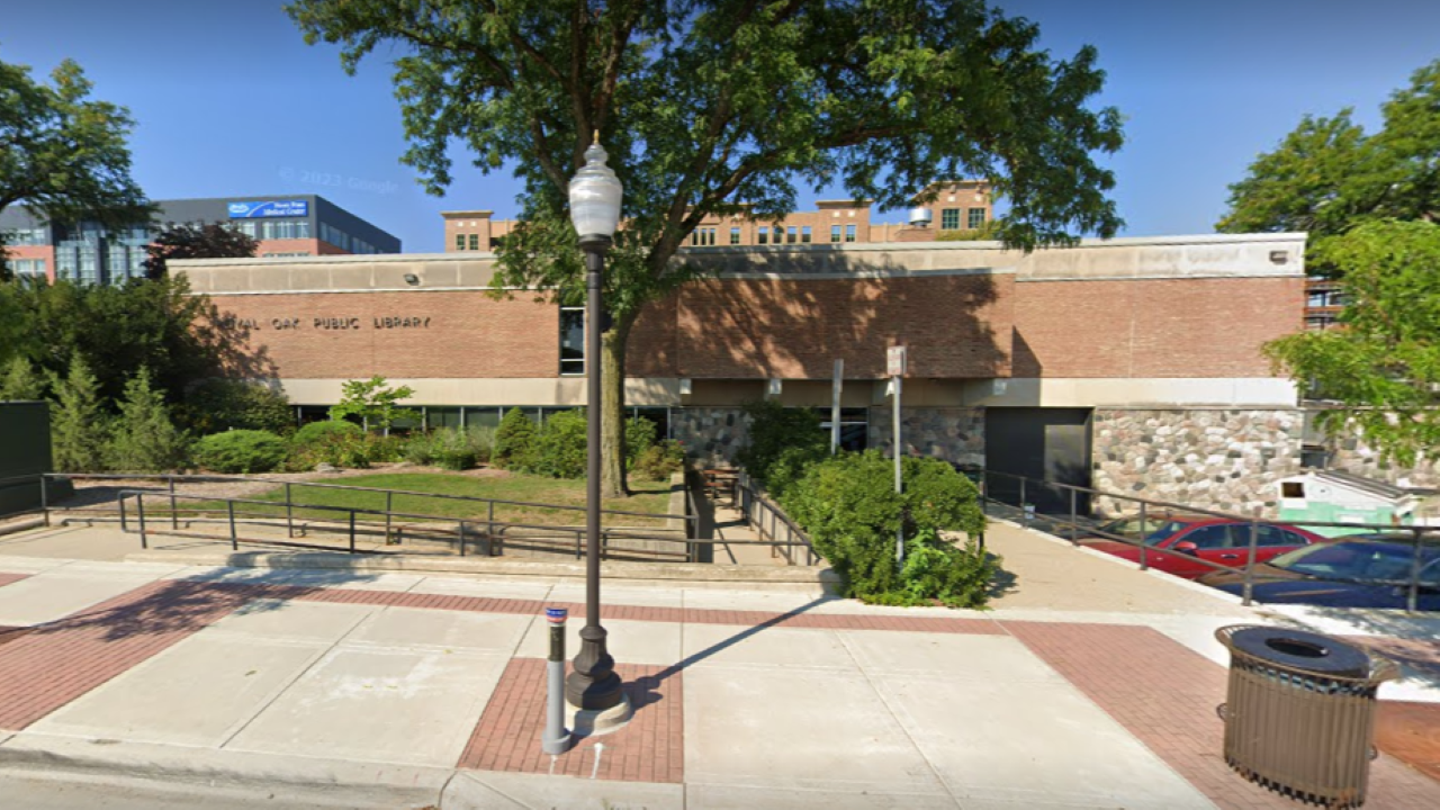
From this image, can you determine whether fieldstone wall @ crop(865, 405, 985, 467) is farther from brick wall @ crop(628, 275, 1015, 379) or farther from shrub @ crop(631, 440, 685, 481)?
shrub @ crop(631, 440, 685, 481)

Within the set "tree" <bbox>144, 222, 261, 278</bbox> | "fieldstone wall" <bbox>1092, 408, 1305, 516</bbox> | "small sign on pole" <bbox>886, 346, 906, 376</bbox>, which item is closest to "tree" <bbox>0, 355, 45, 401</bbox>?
"tree" <bbox>144, 222, 261, 278</bbox>

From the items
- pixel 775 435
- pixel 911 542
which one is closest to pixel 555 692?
pixel 911 542

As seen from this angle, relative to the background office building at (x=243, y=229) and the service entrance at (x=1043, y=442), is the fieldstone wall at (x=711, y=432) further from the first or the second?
the background office building at (x=243, y=229)

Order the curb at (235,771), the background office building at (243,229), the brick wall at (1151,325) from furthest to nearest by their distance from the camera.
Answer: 1. the background office building at (243,229)
2. the brick wall at (1151,325)
3. the curb at (235,771)

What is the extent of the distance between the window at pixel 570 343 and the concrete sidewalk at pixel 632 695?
1230cm

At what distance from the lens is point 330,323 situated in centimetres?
1966

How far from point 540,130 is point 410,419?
11.3 meters

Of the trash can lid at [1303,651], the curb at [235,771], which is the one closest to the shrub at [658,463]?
the curb at [235,771]

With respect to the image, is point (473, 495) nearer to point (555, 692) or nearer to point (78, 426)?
point (78, 426)

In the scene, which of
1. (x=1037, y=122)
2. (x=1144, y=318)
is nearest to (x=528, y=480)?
(x=1037, y=122)

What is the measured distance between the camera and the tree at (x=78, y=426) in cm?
1423

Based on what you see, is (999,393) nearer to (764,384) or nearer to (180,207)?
(764,384)

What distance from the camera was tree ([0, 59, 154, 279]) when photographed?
65.0 feet

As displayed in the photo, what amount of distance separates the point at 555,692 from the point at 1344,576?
Answer: 36.5 feet
